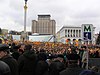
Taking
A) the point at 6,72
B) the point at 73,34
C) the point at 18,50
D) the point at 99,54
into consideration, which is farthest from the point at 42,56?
the point at 73,34

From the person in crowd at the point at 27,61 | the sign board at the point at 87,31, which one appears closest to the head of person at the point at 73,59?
the person in crowd at the point at 27,61

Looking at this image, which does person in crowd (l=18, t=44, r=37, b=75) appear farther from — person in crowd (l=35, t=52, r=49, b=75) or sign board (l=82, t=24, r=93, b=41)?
sign board (l=82, t=24, r=93, b=41)

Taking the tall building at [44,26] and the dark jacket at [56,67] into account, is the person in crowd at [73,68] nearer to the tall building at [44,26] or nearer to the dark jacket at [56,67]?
the dark jacket at [56,67]

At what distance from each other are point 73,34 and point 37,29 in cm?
2314

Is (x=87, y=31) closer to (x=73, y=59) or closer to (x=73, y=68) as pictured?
(x=73, y=59)

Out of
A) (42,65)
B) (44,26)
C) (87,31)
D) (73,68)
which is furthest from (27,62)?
(44,26)

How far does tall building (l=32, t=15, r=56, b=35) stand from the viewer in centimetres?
14988

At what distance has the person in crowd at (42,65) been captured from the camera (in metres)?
8.05

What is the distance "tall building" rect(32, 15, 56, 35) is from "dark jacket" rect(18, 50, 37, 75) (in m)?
138

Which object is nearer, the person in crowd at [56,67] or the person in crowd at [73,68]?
the person in crowd at [73,68]

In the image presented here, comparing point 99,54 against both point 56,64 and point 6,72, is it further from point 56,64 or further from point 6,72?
point 6,72

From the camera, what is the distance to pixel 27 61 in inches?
313

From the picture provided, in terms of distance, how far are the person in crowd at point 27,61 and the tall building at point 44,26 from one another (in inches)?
5429

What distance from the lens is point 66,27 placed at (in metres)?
146
